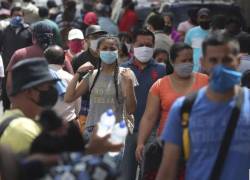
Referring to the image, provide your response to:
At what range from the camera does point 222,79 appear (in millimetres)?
4848

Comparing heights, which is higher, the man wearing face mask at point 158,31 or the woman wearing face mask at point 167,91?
the woman wearing face mask at point 167,91

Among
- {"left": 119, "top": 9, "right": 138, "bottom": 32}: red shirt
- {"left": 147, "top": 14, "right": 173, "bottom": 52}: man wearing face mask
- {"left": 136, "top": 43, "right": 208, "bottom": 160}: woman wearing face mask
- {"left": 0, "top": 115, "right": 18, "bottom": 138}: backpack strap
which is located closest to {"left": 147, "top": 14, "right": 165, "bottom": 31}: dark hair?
{"left": 147, "top": 14, "right": 173, "bottom": 52}: man wearing face mask

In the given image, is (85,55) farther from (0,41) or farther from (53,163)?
(53,163)

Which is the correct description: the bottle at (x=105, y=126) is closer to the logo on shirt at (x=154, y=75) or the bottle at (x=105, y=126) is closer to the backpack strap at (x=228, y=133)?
the backpack strap at (x=228, y=133)

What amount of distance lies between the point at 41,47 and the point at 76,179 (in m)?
5.67

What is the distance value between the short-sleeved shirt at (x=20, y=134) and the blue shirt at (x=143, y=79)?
364cm

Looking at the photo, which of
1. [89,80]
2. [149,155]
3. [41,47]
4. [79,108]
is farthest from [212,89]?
[41,47]

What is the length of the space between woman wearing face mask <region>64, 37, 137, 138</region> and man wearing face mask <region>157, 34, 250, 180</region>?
276 cm

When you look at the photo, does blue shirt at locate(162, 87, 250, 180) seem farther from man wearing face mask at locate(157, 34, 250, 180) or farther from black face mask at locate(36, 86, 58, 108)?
black face mask at locate(36, 86, 58, 108)

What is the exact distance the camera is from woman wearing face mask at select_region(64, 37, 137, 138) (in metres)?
7.84

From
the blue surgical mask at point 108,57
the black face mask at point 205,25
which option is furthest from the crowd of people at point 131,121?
the black face mask at point 205,25

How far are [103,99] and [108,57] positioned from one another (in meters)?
0.46

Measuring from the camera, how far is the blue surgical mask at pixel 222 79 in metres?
4.85

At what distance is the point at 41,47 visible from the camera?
9555 mm
